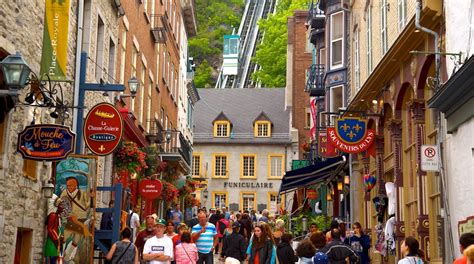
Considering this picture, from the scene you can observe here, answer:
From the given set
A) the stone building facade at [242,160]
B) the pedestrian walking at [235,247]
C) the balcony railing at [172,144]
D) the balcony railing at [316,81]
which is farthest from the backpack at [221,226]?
the stone building facade at [242,160]

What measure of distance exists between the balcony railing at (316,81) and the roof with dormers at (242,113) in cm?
2529

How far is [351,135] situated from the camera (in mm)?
21453

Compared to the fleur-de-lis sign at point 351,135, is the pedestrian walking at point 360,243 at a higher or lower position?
lower

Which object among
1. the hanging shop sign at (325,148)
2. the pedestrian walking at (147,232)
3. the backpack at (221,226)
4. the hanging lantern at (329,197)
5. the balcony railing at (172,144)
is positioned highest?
the balcony railing at (172,144)

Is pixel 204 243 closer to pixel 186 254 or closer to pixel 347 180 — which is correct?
pixel 186 254

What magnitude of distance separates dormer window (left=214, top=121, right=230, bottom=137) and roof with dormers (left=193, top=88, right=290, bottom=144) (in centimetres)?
33

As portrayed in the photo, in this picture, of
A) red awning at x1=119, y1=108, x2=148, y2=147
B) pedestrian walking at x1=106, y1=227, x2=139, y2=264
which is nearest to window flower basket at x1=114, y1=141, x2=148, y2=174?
red awning at x1=119, y1=108, x2=148, y2=147

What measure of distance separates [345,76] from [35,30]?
53.2 ft

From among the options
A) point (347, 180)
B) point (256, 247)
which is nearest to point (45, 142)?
point (256, 247)

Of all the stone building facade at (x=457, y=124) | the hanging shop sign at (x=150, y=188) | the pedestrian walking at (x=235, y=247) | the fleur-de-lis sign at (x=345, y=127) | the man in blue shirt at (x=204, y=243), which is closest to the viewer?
the stone building facade at (x=457, y=124)

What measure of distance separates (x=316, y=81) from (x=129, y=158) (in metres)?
16.2

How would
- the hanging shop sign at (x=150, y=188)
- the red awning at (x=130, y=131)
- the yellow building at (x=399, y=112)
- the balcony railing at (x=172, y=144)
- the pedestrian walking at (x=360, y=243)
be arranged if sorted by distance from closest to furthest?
1. the yellow building at (x=399, y=112)
2. the pedestrian walking at (x=360, y=243)
3. the red awning at (x=130, y=131)
4. the hanging shop sign at (x=150, y=188)
5. the balcony railing at (x=172, y=144)

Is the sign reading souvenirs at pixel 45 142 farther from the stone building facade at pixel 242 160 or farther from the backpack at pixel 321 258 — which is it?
the stone building facade at pixel 242 160

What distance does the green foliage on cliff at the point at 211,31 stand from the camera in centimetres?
10019
